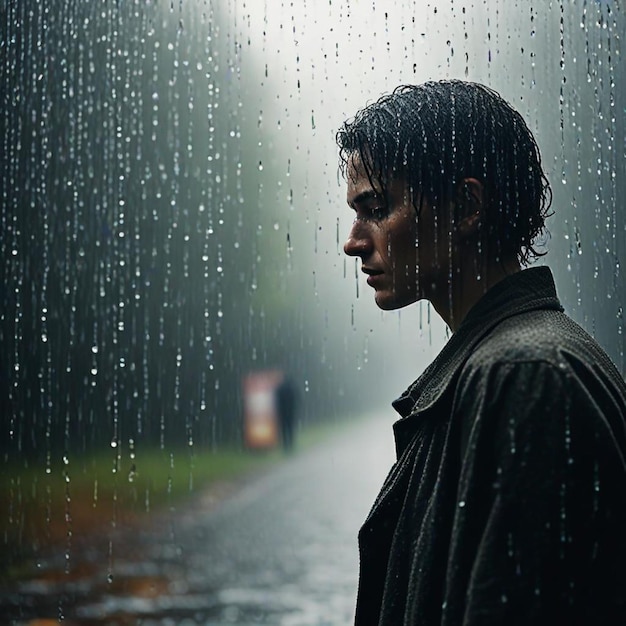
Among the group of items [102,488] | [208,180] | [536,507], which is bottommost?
[102,488]

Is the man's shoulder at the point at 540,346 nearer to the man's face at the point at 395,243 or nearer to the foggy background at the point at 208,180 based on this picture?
the man's face at the point at 395,243

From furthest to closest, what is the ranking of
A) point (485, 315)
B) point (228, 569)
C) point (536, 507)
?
point (228, 569) → point (485, 315) → point (536, 507)

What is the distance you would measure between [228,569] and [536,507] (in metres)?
6.77

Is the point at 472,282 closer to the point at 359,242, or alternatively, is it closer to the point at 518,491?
the point at 359,242

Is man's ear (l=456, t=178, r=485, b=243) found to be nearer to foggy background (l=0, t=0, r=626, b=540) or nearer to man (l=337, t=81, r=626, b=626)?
man (l=337, t=81, r=626, b=626)

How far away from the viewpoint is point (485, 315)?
4.40ft

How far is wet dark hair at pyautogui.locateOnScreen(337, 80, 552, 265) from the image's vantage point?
4.58 ft

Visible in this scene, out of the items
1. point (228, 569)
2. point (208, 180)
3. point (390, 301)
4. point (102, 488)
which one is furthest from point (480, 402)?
point (208, 180)

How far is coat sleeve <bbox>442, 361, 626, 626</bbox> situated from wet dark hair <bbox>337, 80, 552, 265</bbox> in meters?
0.32

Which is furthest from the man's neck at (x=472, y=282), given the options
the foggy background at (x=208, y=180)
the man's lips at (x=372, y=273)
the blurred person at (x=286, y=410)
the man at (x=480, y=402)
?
the blurred person at (x=286, y=410)

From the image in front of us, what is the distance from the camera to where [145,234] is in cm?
1163

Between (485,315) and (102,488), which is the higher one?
(485,315)

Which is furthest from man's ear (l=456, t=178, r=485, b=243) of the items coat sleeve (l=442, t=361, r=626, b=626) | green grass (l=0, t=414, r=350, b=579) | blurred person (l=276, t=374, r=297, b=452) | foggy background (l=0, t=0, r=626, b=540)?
blurred person (l=276, t=374, r=297, b=452)

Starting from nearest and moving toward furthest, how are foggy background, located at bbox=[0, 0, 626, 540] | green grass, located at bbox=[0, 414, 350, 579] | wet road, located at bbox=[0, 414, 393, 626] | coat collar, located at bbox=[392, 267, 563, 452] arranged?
coat collar, located at bbox=[392, 267, 563, 452] < foggy background, located at bbox=[0, 0, 626, 540] < wet road, located at bbox=[0, 414, 393, 626] < green grass, located at bbox=[0, 414, 350, 579]
